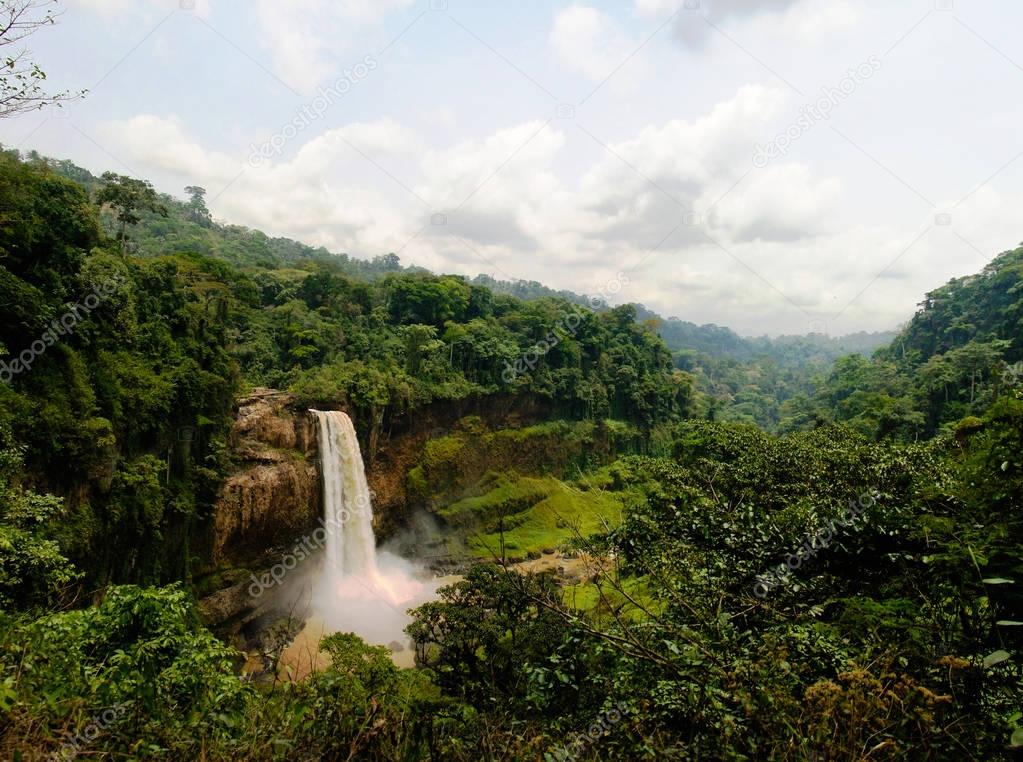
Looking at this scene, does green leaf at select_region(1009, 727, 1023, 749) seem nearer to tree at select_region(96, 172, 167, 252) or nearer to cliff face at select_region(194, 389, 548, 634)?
cliff face at select_region(194, 389, 548, 634)

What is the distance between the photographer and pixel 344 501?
2044 centimetres

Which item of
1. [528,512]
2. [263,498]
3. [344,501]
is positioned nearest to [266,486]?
[263,498]

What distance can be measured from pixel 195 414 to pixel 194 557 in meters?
4.01

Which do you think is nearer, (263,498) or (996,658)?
(996,658)

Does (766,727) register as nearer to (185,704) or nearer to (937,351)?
(185,704)

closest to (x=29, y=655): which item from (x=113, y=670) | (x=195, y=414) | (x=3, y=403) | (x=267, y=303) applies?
(x=113, y=670)

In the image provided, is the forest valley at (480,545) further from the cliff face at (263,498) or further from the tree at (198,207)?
the tree at (198,207)

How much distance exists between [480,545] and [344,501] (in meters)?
11.4

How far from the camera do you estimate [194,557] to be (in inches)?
581

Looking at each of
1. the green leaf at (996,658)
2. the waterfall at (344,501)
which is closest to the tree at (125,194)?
the waterfall at (344,501)

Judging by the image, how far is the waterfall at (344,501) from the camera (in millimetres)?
19812

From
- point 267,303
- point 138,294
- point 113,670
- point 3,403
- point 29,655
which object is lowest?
point 113,670

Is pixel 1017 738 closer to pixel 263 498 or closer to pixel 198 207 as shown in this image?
pixel 263 498

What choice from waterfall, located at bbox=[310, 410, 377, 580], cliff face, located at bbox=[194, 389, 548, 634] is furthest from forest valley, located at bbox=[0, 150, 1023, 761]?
waterfall, located at bbox=[310, 410, 377, 580]
